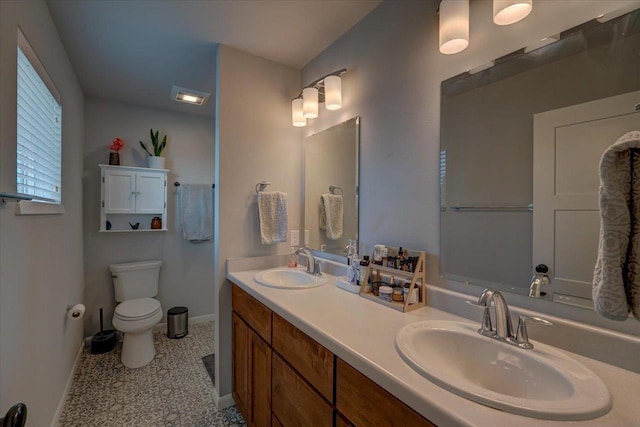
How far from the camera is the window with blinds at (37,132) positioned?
4.20 ft

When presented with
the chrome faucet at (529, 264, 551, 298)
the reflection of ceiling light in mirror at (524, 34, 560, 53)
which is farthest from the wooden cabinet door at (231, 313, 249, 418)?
the reflection of ceiling light in mirror at (524, 34, 560, 53)

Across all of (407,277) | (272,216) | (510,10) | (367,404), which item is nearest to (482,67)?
(510,10)

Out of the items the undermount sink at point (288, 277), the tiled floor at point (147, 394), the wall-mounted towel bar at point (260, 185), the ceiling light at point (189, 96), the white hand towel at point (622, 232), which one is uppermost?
the ceiling light at point (189, 96)

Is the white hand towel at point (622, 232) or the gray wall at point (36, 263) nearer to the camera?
the white hand towel at point (622, 232)

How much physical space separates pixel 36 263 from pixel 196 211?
67.5 inches

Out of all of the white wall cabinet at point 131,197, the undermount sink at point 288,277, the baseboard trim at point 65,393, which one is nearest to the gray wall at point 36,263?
the baseboard trim at point 65,393

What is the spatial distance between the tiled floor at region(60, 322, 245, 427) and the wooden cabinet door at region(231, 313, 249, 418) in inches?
6.0

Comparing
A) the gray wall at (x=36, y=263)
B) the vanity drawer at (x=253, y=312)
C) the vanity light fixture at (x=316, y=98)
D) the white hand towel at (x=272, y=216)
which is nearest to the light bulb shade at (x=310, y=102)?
the vanity light fixture at (x=316, y=98)

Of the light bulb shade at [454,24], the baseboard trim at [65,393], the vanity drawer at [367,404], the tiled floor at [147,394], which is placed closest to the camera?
the vanity drawer at [367,404]

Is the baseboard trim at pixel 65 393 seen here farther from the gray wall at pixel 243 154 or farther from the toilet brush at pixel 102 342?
the gray wall at pixel 243 154

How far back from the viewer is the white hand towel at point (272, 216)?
1.93 m

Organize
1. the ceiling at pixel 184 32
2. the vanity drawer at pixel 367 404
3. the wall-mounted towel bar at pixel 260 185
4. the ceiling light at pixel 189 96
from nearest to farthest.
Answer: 1. the vanity drawer at pixel 367 404
2. the ceiling at pixel 184 32
3. the wall-mounted towel bar at pixel 260 185
4. the ceiling light at pixel 189 96

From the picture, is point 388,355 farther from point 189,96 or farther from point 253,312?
point 189,96

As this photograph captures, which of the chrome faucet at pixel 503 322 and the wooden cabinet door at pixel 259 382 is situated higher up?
the chrome faucet at pixel 503 322
